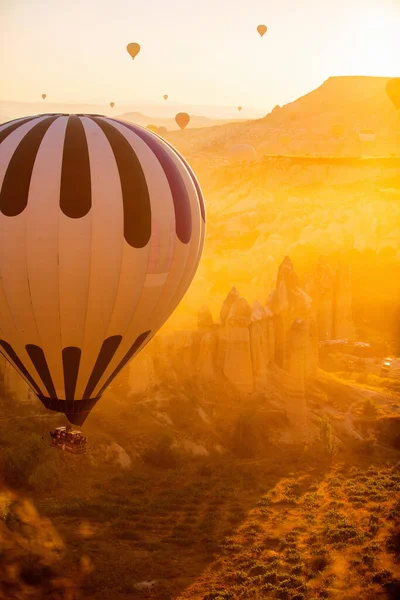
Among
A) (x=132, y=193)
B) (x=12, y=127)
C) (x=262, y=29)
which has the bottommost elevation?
(x=132, y=193)

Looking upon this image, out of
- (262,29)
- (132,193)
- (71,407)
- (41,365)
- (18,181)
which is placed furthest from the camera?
(262,29)

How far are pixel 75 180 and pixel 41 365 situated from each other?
367 centimetres

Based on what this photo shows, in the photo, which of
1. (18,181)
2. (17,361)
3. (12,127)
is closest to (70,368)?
(17,361)

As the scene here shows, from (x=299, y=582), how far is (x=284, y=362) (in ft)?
35.5

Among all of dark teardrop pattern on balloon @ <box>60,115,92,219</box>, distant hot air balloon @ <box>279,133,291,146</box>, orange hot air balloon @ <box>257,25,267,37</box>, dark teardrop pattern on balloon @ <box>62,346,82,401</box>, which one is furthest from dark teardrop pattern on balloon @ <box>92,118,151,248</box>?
distant hot air balloon @ <box>279,133,291,146</box>

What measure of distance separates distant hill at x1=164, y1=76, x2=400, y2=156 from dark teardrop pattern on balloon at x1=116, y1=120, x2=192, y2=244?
318ft

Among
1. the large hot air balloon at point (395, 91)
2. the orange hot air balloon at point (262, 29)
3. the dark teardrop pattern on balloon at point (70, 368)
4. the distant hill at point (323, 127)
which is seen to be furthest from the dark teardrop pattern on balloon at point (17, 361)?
the distant hill at point (323, 127)

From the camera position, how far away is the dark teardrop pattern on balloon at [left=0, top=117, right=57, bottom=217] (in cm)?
1346

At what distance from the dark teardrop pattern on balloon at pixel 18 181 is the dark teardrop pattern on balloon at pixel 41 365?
267 centimetres

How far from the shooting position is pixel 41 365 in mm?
14797

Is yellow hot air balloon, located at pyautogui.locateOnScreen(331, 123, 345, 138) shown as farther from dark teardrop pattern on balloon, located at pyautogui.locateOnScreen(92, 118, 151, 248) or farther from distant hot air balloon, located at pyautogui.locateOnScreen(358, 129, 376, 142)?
dark teardrop pattern on balloon, located at pyautogui.locateOnScreen(92, 118, 151, 248)

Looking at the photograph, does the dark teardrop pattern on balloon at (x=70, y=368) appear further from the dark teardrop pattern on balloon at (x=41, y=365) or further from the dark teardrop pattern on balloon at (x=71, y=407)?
the dark teardrop pattern on balloon at (x=41, y=365)

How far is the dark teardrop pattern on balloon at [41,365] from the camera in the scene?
1459cm

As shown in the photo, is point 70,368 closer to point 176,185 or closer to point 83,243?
point 83,243
